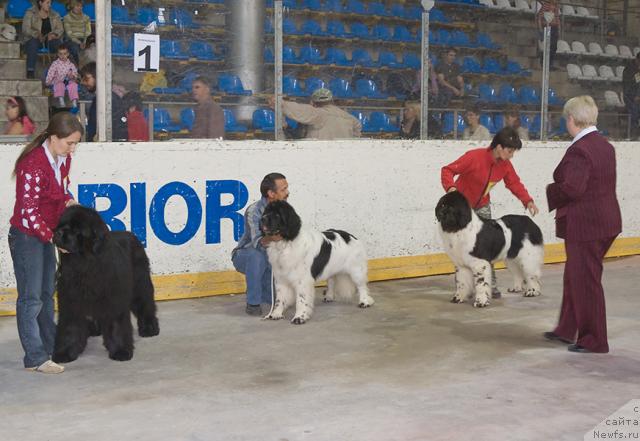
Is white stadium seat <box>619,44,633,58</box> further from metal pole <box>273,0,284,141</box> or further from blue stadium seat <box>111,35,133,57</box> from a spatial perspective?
blue stadium seat <box>111,35,133,57</box>

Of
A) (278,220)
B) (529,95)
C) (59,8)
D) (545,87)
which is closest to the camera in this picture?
(278,220)

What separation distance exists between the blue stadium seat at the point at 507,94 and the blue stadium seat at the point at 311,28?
254cm

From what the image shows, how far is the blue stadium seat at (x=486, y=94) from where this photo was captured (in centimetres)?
1120

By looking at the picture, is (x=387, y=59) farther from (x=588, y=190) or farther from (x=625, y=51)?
(x=588, y=190)

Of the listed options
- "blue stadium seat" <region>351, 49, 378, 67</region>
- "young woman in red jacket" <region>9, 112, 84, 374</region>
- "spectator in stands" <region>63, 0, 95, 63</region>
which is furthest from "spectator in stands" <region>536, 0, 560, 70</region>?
"young woman in red jacket" <region>9, 112, 84, 374</region>

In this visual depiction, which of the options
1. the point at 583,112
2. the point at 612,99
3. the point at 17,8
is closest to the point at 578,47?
the point at 612,99

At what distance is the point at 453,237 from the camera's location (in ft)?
26.6

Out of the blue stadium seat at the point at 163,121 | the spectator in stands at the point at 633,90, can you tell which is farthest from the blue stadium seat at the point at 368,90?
the spectator in stands at the point at 633,90

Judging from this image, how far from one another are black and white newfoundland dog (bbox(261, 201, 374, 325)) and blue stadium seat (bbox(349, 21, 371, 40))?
334 centimetres

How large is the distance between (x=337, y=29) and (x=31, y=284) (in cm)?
589

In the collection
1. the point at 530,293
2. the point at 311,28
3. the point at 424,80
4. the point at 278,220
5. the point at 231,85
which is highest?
the point at 311,28

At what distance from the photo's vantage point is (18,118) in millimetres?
8617

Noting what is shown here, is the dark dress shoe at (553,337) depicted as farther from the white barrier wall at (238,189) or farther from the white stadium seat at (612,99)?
the white stadium seat at (612,99)

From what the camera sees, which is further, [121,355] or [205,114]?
[205,114]
